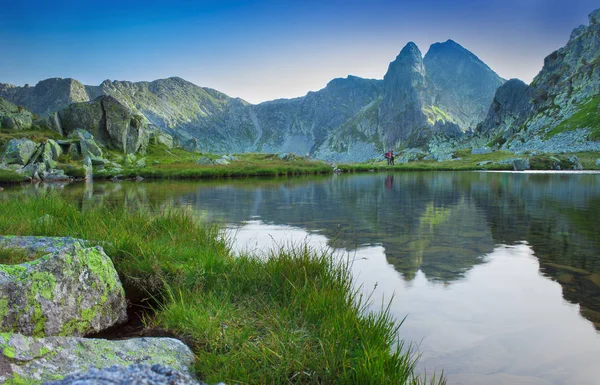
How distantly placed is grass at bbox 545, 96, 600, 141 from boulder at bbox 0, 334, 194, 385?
16501 cm

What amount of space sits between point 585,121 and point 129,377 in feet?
599

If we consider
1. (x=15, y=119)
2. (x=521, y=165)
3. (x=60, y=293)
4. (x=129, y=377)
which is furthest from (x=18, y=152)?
(x=521, y=165)

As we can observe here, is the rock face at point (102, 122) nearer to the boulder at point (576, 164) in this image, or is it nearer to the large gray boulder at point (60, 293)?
the large gray boulder at point (60, 293)

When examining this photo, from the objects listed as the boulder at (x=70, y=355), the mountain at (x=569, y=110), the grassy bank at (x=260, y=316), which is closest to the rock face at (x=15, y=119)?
the grassy bank at (x=260, y=316)

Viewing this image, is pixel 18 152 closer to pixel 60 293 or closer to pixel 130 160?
pixel 130 160

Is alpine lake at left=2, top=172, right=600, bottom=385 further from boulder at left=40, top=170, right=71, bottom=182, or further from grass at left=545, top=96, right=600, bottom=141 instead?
grass at left=545, top=96, right=600, bottom=141

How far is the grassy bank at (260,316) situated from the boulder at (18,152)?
59102 mm

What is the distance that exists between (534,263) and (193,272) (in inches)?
389

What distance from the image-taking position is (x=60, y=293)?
550 cm

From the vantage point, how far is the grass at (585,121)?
139 meters

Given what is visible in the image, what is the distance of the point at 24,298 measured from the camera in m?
5.00

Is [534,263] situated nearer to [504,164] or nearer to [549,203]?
[549,203]

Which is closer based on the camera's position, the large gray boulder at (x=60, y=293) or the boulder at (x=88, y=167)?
the large gray boulder at (x=60, y=293)

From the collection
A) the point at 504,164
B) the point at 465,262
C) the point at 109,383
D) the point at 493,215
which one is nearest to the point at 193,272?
the point at 109,383
